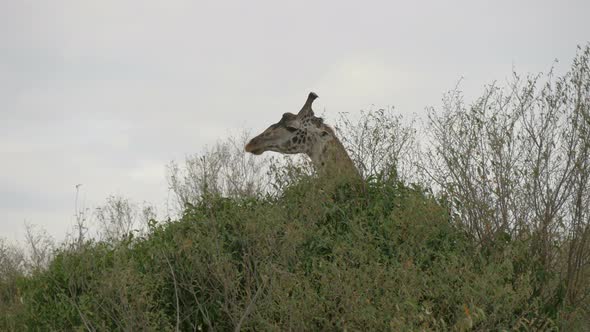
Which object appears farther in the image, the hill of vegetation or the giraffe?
the giraffe

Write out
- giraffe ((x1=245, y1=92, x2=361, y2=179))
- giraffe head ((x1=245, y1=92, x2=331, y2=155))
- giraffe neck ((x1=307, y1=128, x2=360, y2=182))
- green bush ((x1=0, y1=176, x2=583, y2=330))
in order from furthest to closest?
giraffe head ((x1=245, y1=92, x2=331, y2=155)) → giraffe ((x1=245, y1=92, x2=361, y2=179)) → giraffe neck ((x1=307, y1=128, x2=360, y2=182)) → green bush ((x1=0, y1=176, x2=583, y2=330))

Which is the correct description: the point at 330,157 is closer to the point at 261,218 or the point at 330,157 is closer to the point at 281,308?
the point at 261,218

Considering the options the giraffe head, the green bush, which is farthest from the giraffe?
the green bush

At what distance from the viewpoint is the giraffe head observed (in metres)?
13.5

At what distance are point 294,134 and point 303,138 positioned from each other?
0.18m

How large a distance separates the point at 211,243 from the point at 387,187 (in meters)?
3.07

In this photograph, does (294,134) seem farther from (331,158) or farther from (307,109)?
(331,158)

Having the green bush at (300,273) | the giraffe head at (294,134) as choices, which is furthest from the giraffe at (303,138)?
the green bush at (300,273)

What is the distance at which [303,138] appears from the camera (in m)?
13.6

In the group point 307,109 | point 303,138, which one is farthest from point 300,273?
point 307,109

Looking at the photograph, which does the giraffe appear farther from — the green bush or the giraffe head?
the green bush

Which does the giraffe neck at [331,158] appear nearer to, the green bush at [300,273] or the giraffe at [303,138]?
the giraffe at [303,138]

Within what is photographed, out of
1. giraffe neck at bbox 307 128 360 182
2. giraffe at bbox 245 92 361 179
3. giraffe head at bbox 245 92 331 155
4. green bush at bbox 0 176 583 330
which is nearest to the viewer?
green bush at bbox 0 176 583 330

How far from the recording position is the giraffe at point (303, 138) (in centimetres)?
1318
